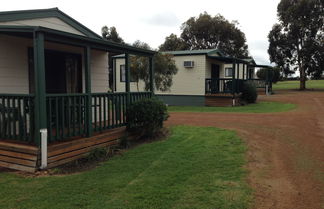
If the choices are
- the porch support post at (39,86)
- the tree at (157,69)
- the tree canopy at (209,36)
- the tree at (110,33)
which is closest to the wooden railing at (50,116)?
the porch support post at (39,86)

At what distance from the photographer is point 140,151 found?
228 inches

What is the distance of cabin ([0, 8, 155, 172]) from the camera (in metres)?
4.44

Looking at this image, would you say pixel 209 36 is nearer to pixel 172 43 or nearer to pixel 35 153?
pixel 172 43

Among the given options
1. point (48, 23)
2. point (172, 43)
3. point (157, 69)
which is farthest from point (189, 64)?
point (172, 43)

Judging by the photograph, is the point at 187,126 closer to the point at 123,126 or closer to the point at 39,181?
the point at 123,126

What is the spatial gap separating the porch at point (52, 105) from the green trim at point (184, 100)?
8569mm

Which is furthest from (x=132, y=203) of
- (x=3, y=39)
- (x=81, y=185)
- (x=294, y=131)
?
(x=294, y=131)

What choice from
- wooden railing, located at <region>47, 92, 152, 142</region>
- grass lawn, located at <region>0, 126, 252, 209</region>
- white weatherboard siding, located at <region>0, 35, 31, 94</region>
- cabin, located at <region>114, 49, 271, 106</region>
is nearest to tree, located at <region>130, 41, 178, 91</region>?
cabin, located at <region>114, 49, 271, 106</region>

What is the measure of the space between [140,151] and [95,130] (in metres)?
1.10

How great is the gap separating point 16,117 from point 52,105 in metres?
0.71

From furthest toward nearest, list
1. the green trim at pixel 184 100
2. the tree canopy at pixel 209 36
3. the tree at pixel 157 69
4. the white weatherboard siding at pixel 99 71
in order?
1. the tree canopy at pixel 209 36
2. the green trim at pixel 184 100
3. the tree at pixel 157 69
4. the white weatherboard siding at pixel 99 71

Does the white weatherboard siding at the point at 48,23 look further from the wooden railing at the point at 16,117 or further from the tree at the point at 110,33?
the tree at the point at 110,33

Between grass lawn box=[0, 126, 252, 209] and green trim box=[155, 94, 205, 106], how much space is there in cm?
1029

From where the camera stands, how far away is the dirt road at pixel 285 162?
3.41 meters
